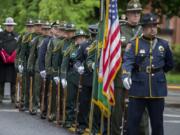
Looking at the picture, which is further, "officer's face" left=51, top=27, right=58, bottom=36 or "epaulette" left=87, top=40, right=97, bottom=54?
"officer's face" left=51, top=27, right=58, bottom=36

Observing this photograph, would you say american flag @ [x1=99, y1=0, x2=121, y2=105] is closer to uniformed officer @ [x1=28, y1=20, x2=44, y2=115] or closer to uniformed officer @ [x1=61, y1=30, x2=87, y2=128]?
uniformed officer @ [x1=61, y1=30, x2=87, y2=128]

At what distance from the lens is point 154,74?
10.2 m

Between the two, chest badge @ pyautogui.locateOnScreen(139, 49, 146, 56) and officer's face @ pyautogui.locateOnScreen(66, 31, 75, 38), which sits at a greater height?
officer's face @ pyautogui.locateOnScreen(66, 31, 75, 38)

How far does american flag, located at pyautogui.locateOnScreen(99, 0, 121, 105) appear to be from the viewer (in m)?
11.2

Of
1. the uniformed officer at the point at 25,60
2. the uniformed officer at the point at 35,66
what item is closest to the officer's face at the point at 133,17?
the uniformed officer at the point at 35,66

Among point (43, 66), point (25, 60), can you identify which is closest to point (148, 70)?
point (43, 66)

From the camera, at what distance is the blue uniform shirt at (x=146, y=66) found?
10188mm

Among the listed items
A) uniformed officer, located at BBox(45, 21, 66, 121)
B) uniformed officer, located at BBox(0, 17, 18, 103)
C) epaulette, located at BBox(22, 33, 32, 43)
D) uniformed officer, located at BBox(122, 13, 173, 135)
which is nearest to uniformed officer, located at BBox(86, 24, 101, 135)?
uniformed officer, located at BBox(45, 21, 66, 121)

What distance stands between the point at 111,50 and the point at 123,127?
3.86 feet

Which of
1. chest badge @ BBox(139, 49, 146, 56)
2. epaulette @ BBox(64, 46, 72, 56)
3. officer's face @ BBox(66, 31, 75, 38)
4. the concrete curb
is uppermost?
officer's face @ BBox(66, 31, 75, 38)

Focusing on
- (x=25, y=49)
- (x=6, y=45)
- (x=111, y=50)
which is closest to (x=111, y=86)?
(x=111, y=50)

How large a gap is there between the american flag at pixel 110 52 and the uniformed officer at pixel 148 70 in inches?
36.9

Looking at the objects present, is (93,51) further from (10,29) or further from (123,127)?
(10,29)

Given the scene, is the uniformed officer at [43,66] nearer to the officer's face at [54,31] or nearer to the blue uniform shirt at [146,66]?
the officer's face at [54,31]
